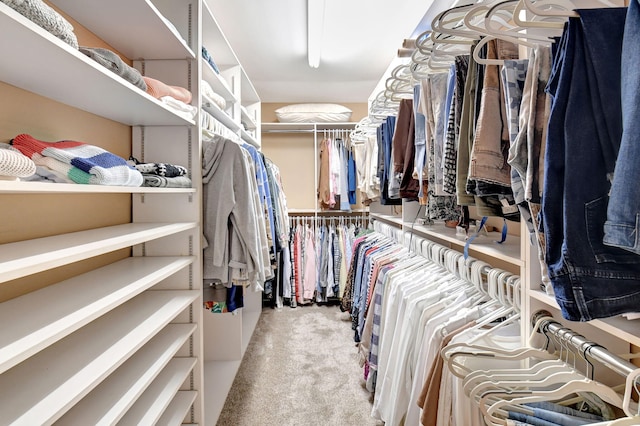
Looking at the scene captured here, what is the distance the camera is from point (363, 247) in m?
2.66

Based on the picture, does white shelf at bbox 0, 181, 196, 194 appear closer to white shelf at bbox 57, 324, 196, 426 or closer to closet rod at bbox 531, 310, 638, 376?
white shelf at bbox 57, 324, 196, 426

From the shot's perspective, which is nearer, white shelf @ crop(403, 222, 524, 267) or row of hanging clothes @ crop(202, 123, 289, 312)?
white shelf @ crop(403, 222, 524, 267)

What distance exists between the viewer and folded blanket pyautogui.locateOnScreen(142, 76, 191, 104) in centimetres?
127

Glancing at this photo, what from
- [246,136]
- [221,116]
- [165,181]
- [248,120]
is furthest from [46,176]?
[248,120]

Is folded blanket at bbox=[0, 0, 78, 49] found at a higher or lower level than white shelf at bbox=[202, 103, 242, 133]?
lower

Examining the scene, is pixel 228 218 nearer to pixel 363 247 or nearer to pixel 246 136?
pixel 363 247

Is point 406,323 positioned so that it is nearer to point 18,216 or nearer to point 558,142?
point 558,142

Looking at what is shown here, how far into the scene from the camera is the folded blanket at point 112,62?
957 millimetres

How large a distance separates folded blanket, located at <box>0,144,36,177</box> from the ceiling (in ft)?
6.86

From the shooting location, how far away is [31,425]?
2.24ft

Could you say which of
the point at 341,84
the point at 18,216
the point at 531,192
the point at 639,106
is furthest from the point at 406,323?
the point at 341,84

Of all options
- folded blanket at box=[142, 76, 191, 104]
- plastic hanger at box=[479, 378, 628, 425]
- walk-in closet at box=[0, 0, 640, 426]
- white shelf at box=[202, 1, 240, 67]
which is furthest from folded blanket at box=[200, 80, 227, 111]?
plastic hanger at box=[479, 378, 628, 425]

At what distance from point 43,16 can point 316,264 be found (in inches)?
134

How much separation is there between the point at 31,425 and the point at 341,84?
149 inches
